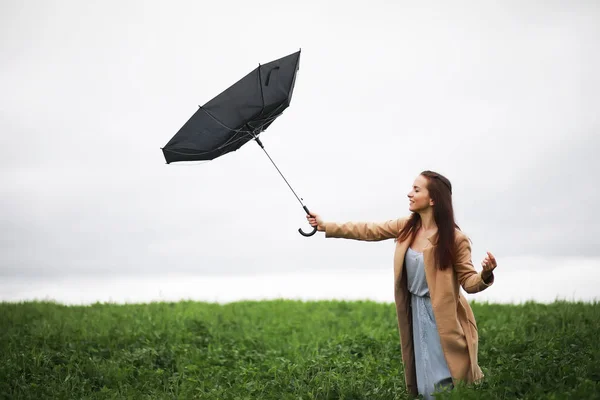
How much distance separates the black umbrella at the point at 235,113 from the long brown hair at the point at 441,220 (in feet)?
7.33

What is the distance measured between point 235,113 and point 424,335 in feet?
12.0

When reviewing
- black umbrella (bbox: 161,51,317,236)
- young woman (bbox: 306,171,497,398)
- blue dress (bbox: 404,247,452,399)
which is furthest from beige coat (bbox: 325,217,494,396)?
black umbrella (bbox: 161,51,317,236)

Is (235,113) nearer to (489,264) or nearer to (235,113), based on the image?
(235,113)

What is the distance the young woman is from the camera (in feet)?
22.3

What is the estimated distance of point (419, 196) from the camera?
7.06 meters

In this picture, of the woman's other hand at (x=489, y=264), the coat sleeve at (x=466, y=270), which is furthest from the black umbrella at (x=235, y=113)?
the woman's other hand at (x=489, y=264)

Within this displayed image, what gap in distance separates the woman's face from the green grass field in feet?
6.89

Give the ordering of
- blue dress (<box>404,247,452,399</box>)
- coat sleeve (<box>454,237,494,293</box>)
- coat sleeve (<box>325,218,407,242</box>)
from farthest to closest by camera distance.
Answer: coat sleeve (<box>325,218,407,242</box>)
blue dress (<box>404,247,452,399</box>)
coat sleeve (<box>454,237,494,293</box>)

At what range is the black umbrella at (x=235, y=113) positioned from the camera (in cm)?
787

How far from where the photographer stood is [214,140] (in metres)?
7.93

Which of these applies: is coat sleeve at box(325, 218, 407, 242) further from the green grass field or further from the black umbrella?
the green grass field

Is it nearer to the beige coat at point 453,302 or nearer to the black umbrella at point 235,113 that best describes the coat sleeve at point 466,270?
the beige coat at point 453,302

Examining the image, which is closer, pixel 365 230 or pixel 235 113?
pixel 365 230

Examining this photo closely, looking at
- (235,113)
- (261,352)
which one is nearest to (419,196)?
(235,113)
